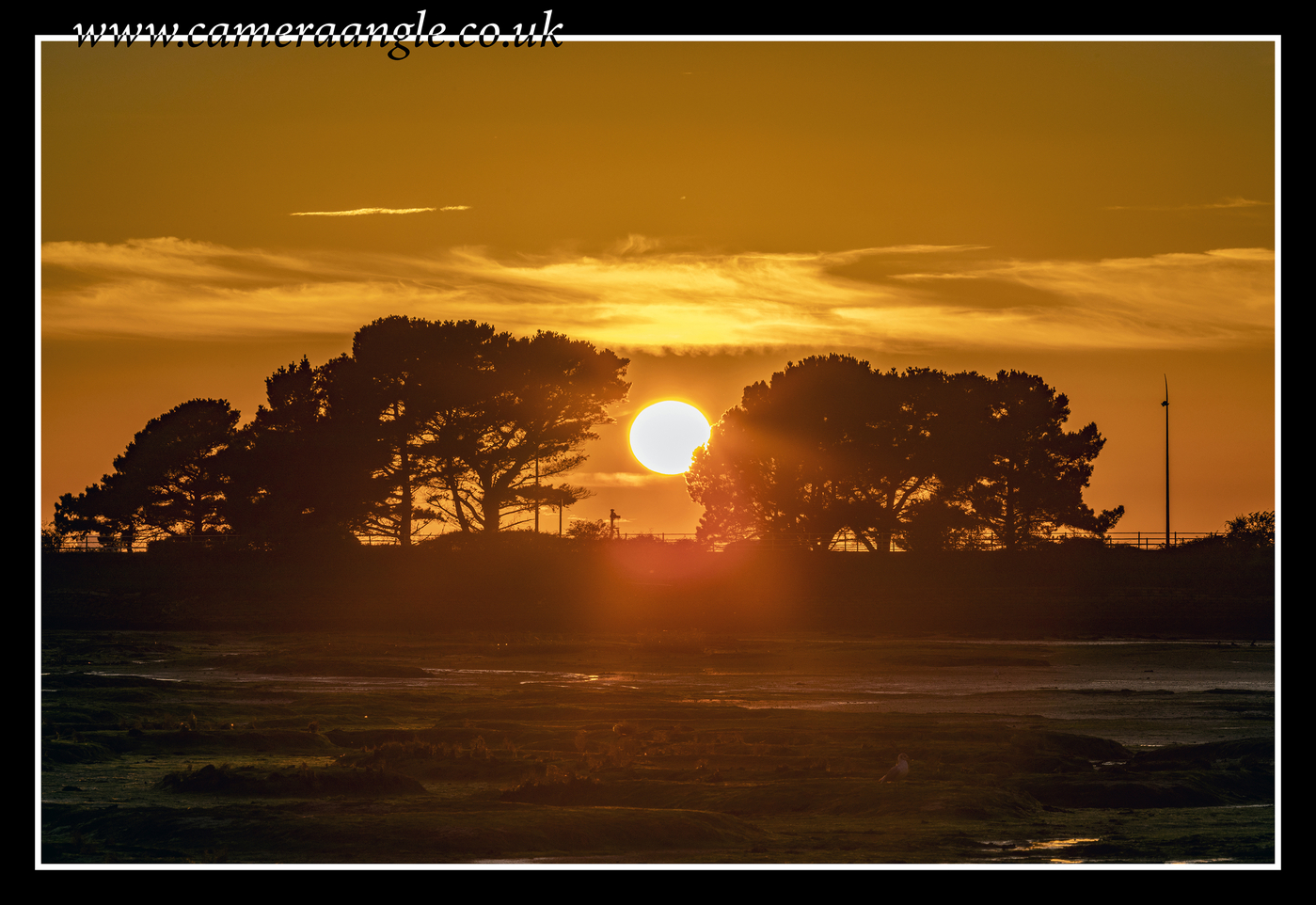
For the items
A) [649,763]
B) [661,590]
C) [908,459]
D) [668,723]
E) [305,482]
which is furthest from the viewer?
[908,459]

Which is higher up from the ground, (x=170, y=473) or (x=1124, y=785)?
(x=170, y=473)

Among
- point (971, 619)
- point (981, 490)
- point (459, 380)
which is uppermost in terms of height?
point (459, 380)

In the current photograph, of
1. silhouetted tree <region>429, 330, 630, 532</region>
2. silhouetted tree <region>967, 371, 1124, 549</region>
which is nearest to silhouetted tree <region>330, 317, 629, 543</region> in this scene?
silhouetted tree <region>429, 330, 630, 532</region>

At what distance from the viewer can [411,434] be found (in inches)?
2717

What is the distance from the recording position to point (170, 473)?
74125 mm

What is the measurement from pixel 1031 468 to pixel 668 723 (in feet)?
174

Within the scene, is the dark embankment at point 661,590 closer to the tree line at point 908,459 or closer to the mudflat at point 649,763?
the tree line at point 908,459

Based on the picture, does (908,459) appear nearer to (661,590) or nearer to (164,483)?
(661,590)

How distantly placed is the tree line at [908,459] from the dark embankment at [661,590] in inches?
323

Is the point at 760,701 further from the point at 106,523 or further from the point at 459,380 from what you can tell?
the point at 106,523

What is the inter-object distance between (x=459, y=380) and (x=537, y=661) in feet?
101

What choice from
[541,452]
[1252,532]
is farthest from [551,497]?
[1252,532]

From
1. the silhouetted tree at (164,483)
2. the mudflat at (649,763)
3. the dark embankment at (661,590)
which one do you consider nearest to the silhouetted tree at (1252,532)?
the dark embankment at (661,590)
